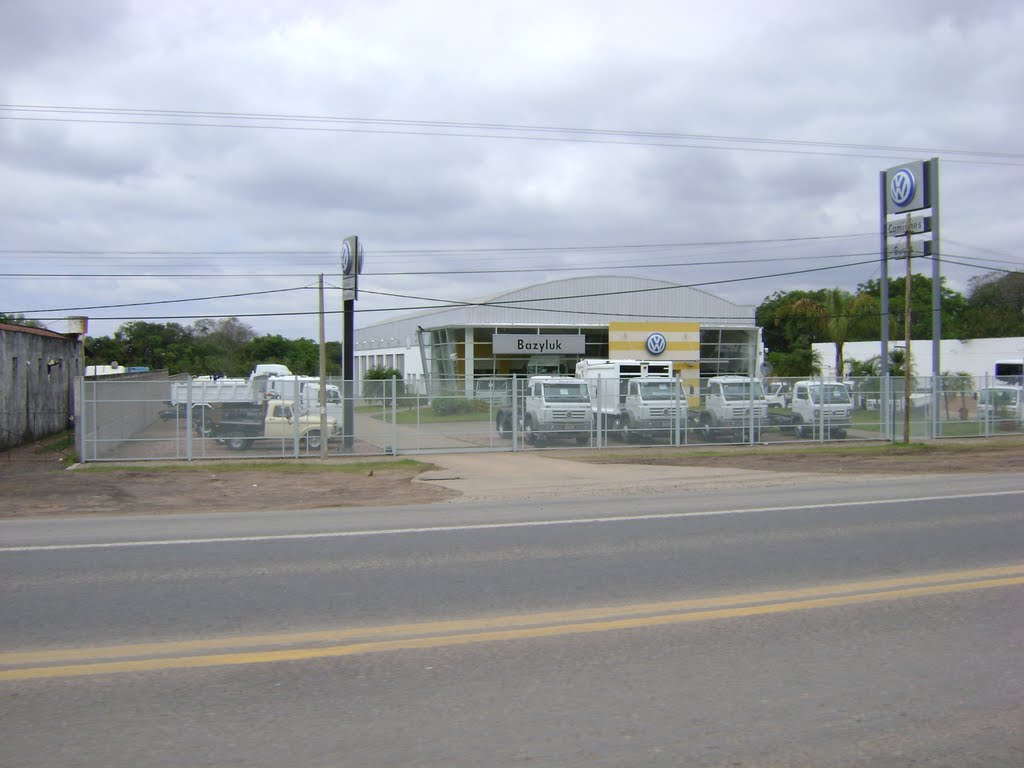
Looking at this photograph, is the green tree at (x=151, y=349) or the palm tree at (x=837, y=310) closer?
the palm tree at (x=837, y=310)

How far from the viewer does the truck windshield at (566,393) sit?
85.5 feet

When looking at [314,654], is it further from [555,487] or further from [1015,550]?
[555,487]

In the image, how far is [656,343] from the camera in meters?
52.7

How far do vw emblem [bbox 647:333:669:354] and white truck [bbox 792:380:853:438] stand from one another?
75.7ft

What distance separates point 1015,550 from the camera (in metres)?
9.14

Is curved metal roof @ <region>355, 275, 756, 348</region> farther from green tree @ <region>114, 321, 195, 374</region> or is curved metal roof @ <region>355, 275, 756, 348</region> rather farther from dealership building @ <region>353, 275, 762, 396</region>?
green tree @ <region>114, 321, 195, 374</region>

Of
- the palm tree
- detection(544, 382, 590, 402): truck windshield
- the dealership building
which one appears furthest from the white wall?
detection(544, 382, 590, 402): truck windshield

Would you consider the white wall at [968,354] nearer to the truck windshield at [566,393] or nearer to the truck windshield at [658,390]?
the truck windshield at [658,390]

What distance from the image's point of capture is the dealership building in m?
52.8

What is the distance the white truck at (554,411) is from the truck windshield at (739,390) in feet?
15.9

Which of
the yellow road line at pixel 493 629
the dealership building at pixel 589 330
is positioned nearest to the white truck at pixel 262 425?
the yellow road line at pixel 493 629

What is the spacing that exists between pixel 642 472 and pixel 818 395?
12151mm

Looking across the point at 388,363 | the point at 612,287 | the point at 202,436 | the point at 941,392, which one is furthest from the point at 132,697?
the point at 388,363

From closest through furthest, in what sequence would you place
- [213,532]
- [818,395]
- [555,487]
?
[213,532], [555,487], [818,395]
